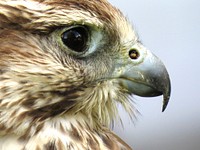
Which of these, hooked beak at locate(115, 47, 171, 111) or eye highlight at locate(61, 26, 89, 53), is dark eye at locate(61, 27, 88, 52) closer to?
eye highlight at locate(61, 26, 89, 53)

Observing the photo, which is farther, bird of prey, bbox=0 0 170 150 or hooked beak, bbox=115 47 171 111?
hooked beak, bbox=115 47 171 111

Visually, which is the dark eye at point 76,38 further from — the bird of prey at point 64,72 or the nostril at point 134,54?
the nostril at point 134,54

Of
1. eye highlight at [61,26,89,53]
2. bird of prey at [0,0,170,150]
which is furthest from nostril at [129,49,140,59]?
eye highlight at [61,26,89,53]

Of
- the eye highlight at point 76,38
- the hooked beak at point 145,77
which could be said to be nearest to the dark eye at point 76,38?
the eye highlight at point 76,38

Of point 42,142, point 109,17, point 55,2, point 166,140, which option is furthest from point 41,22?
point 166,140

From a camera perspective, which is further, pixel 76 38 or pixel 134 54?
→ pixel 134 54

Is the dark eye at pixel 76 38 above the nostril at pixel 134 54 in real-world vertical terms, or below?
above

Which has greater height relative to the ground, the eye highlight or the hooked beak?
the eye highlight

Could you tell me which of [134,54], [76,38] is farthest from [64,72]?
[134,54]

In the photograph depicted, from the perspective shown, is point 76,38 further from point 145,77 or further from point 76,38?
Result: point 145,77
